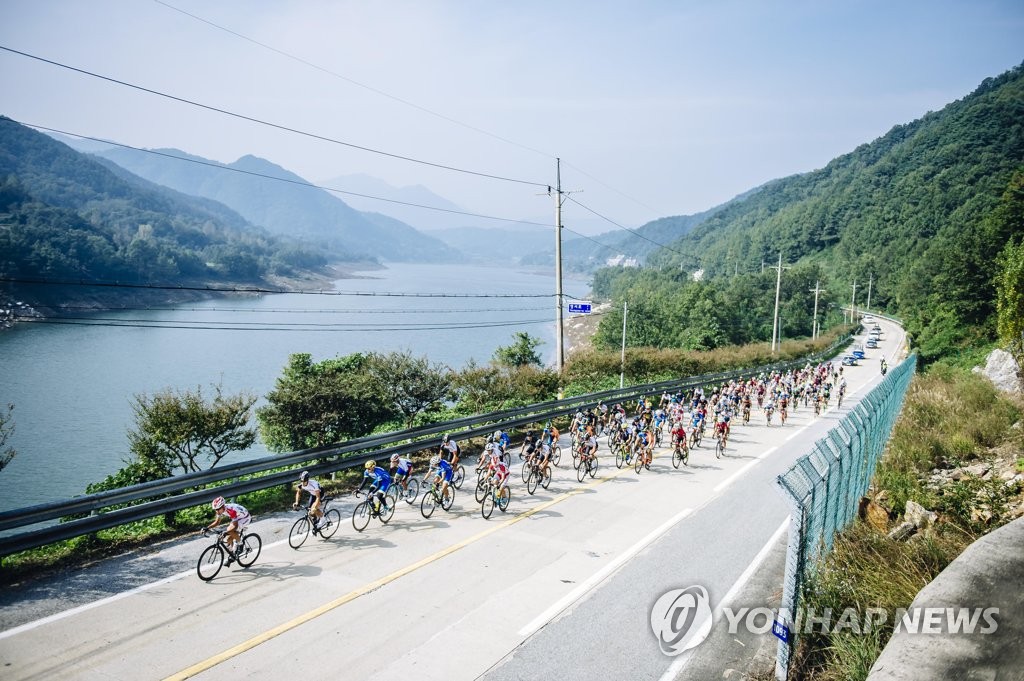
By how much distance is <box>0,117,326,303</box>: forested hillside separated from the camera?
224ft

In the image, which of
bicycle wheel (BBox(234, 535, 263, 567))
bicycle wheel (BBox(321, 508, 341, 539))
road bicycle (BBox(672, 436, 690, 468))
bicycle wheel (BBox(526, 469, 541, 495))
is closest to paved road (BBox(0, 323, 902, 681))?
bicycle wheel (BBox(234, 535, 263, 567))

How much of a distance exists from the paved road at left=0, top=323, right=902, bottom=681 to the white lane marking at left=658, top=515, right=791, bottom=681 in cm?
5

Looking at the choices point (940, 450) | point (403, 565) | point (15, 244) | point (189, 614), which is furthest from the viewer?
point (15, 244)

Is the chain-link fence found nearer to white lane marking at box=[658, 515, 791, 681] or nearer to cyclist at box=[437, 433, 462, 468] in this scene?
white lane marking at box=[658, 515, 791, 681]

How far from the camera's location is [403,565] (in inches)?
401

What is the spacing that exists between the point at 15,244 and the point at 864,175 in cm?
19448

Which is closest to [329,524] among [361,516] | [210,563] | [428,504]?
[361,516]

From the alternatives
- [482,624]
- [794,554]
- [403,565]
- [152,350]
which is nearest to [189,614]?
[403,565]

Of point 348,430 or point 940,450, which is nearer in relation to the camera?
point 940,450

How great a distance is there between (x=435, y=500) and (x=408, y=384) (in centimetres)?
669

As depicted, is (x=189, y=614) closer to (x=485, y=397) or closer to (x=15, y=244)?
(x=485, y=397)

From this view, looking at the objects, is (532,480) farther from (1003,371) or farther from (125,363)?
(125,363)

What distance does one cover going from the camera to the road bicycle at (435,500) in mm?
12883

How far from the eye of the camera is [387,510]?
12.5 metres
